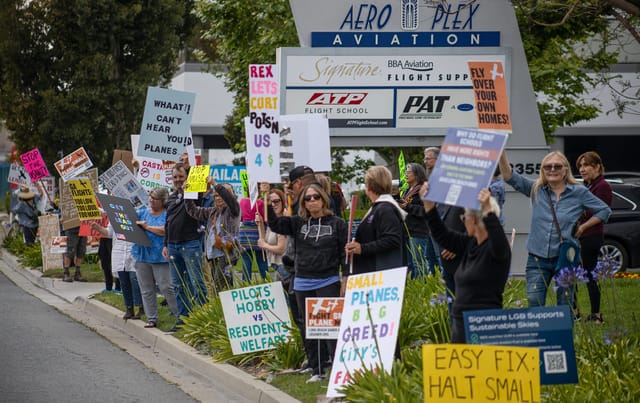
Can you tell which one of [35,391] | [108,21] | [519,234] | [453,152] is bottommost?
[35,391]

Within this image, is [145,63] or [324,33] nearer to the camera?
[324,33]

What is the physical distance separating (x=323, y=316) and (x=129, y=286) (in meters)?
6.00

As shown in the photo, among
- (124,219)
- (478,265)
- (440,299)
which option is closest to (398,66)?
(124,219)

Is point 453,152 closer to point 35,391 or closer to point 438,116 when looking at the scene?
point 35,391

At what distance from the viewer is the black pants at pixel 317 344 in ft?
31.9

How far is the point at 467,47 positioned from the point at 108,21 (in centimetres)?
1544

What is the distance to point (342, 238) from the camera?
379 inches

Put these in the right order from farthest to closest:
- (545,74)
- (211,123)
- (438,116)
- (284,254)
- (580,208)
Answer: (211,123) → (545,74) → (438,116) → (284,254) → (580,208)

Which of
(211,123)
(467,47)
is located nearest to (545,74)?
(467,47)

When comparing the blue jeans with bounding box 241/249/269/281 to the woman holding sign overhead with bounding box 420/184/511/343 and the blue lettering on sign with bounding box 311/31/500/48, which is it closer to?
the blue lettering on sign with bounding box 311/31/500/48

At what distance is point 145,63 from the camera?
30.7 metres

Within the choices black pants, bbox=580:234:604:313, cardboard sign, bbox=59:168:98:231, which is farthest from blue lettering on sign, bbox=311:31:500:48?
cardboard sign, bbox=59:168:98:231

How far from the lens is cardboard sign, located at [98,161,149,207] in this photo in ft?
49.6

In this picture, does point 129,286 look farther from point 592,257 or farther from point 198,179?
point 592,257
